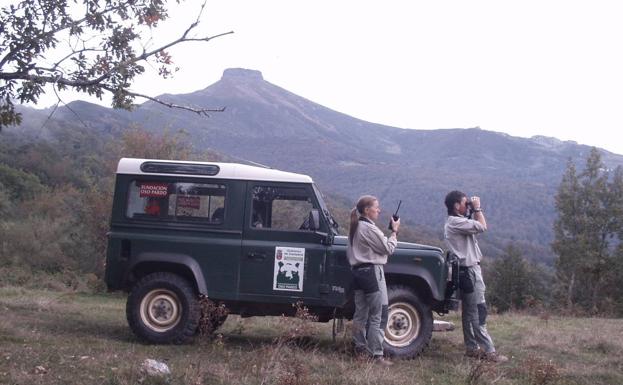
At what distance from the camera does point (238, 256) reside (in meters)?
7.89

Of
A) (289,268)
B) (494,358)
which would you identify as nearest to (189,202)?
(289,268)

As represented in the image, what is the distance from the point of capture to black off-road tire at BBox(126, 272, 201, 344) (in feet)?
25.8

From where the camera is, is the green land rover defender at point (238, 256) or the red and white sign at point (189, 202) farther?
the red and white sign at point (189, 202)

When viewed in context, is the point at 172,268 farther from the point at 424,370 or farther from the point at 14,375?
the point at 424,370

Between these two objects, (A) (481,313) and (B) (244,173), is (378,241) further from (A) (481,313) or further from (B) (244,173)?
(B) (244,173)

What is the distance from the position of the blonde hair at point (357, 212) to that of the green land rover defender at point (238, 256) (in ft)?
1.74

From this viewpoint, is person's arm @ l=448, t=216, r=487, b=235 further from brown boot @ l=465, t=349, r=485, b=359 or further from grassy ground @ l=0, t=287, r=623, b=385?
grassy ground @ l=0, t=287, r=623, b=385

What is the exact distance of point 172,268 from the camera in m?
8.10

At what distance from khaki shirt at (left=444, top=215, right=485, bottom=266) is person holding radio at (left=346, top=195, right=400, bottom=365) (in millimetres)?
937

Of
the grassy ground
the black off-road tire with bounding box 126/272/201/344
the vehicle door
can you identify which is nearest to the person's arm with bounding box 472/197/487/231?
the grassy ground

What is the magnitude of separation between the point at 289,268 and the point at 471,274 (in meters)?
2.04

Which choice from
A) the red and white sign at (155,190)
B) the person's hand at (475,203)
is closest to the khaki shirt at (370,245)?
the person's hand at (475,203)

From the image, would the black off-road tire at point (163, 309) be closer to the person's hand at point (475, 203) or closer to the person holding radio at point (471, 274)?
the person holding radio at point (471, 274)

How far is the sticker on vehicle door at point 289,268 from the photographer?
7.79 m
